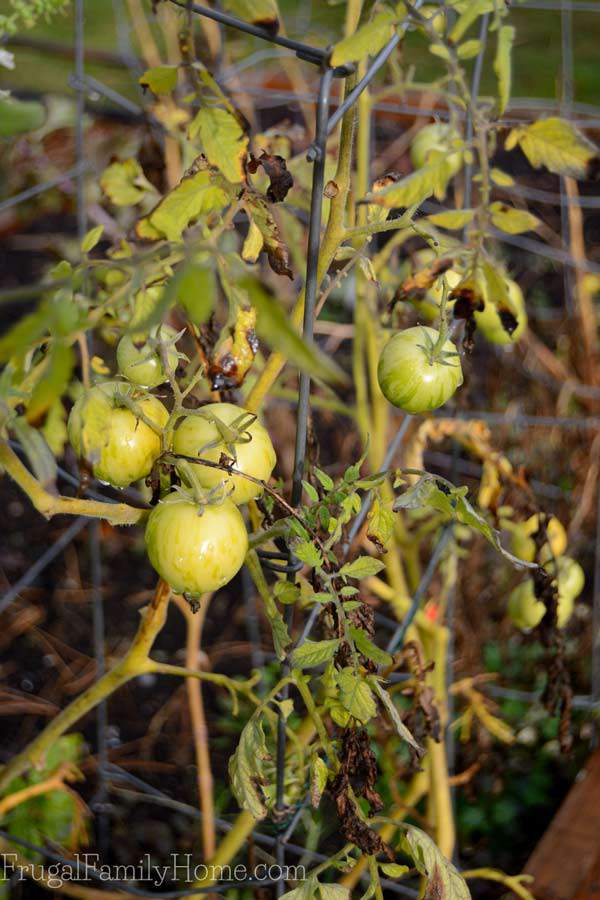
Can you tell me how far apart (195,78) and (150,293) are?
6.9 inches

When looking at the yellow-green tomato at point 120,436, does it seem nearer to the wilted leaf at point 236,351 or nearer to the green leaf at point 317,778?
the wilted leaf at point 236,351

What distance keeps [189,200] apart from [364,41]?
0.50 feet

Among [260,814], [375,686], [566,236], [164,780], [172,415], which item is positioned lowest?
[164,780]

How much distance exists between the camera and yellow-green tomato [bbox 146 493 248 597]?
0.57 metres

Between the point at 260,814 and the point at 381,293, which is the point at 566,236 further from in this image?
the point at 260,814

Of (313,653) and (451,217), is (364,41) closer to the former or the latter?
(451,217)

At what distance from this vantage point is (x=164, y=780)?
1.74 m

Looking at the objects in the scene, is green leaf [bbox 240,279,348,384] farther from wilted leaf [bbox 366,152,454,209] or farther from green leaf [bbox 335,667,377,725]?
green leaf [bbox 335,667,377,725]

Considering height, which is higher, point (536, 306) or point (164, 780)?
point (536, 306)

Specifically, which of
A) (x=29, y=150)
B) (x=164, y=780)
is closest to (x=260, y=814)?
(x=164, y=780)

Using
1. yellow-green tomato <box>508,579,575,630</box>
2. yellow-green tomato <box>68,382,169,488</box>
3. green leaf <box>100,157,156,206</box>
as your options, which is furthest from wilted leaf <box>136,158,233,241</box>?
yellow-green tomato <box>508,579,575,630</box>

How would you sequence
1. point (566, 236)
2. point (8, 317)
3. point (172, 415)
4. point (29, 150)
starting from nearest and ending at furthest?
point (172, 415) < point (29, 150) < point (8, 317) < point (566, 236)

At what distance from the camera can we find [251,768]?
0.66 metres

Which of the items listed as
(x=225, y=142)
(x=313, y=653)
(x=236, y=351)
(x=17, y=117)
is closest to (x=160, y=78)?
(x=225, y=142)
